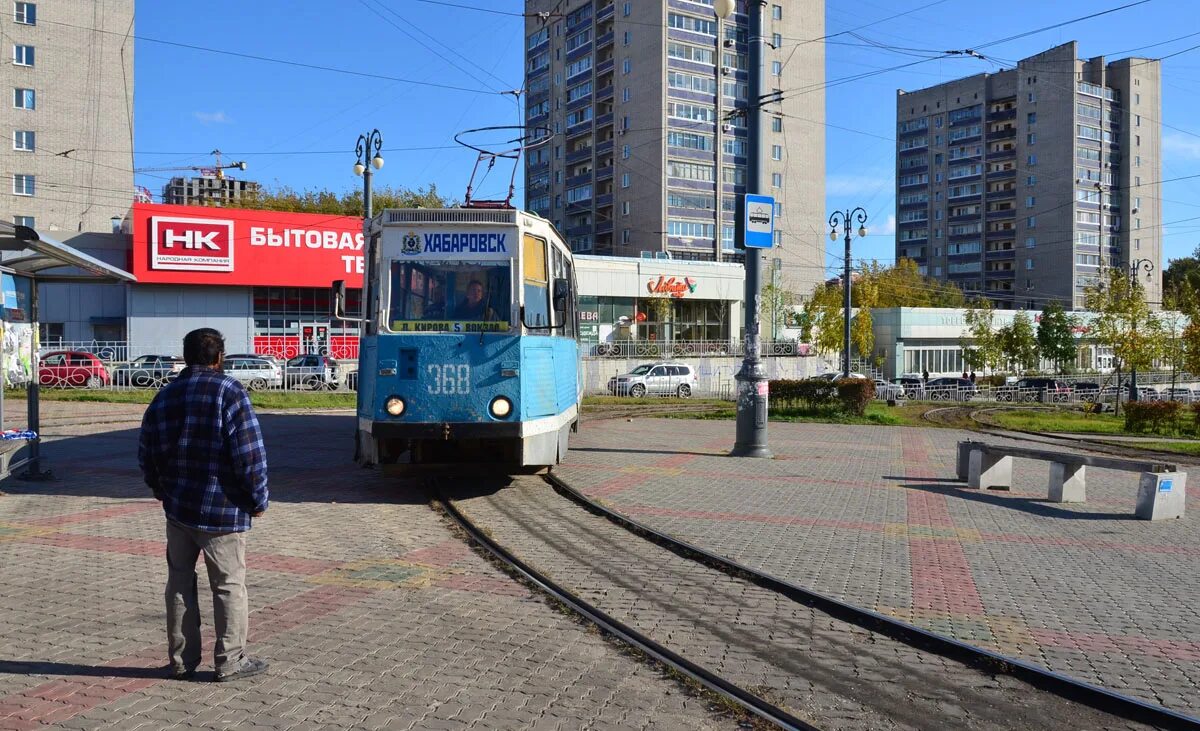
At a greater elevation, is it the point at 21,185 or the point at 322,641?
the point at 21,185

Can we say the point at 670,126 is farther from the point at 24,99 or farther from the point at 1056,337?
the point at 24,99

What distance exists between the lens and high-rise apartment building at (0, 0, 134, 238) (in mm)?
48938

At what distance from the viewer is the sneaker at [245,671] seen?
5.14 m

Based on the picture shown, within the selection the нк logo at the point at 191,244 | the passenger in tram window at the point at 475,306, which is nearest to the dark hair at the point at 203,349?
the passenger in tram window at the point at 475,306

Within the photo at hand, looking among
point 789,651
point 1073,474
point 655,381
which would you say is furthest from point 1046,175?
point 789,651

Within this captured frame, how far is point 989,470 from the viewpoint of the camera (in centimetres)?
1358

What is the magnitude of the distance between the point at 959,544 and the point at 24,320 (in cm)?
1165

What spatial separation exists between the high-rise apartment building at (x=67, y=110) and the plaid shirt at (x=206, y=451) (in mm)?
49698

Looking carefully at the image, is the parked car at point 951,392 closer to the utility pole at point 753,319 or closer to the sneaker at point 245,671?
the utility pole at point 753,319

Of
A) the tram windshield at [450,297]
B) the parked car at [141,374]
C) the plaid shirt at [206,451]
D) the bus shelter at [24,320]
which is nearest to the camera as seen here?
the plaid shirt at [206,451]

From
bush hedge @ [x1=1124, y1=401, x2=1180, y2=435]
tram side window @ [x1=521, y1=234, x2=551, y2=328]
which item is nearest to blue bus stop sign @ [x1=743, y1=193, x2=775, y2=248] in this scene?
tram side window @ [x1=521, y1=234, x2=551, y2=328]

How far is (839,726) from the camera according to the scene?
185 inches

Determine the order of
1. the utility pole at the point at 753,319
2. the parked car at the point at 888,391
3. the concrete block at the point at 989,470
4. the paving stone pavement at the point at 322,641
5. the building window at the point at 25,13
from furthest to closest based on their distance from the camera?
the building window at the point at 25,13 → the parked car at the point at 888,391 → the utility pole at the point at 753,319 → the concrete block at the point at 989,470 → the paving stone pavement at the point at 322,641

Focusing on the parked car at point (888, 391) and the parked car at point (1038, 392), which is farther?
the parked car at point (1038, 392)
